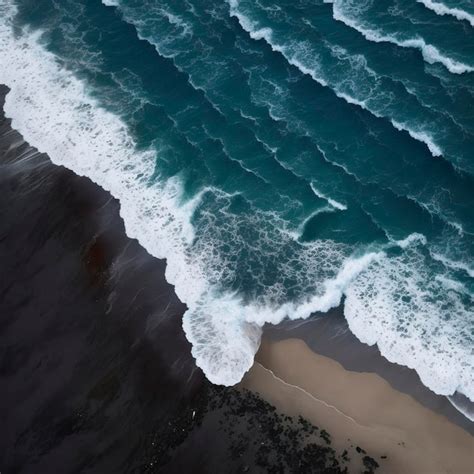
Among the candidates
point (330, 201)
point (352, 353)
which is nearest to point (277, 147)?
point (330, 201)

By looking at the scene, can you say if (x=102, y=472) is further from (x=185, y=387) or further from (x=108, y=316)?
(x=108, y=316)

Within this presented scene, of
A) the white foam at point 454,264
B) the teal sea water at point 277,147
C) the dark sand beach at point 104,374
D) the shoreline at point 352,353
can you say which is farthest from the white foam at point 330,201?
the dark sand beach at point 104,374

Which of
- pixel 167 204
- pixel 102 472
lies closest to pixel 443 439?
pixel 102 472

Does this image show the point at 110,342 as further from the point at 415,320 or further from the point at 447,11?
the point at 447,11

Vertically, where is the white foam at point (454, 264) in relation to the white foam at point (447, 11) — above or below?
below

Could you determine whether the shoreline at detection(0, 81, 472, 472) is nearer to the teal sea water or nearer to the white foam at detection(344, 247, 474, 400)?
the teal sea water

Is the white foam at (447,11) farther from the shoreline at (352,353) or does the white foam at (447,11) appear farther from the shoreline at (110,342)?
the shoreline at (110,342)
